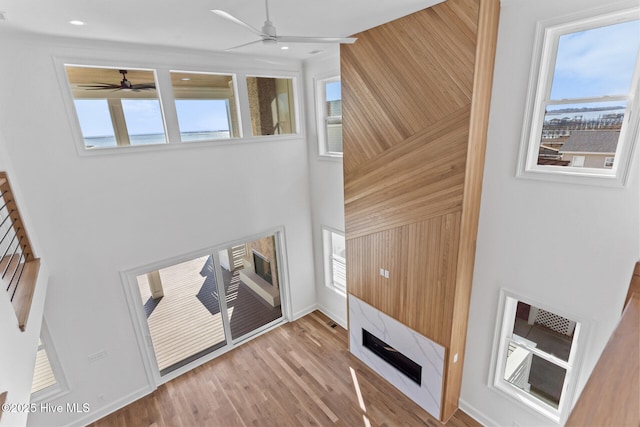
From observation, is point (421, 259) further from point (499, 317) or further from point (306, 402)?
point (306, 402)

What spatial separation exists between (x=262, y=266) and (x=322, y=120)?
121 inches

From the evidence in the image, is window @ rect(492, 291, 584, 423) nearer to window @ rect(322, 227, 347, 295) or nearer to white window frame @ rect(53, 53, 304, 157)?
window @ rect(322, 227, 347, 295)

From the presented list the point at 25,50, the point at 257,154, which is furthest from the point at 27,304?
the point at 257,154

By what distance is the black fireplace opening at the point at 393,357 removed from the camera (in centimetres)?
438

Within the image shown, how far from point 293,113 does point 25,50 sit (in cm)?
361

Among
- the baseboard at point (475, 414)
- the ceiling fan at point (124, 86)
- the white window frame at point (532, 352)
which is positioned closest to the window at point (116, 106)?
the ceiling fan at point (124, 86)

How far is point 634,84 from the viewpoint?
8.20 ft

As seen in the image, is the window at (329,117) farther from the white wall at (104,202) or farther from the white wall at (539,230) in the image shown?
the white wall at (539,230)

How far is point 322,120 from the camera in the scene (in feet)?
18.2

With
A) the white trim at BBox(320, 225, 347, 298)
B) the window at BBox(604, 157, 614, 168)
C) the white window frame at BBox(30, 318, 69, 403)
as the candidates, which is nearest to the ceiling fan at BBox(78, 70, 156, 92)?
the white window frame at BBox(30, 318, 69, 403)

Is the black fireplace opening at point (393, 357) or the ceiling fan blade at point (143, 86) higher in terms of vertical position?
the ceiling fan blade at point (143, 86)

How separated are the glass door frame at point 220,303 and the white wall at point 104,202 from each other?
10cm

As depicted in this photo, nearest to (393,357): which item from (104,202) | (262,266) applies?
(262,266)

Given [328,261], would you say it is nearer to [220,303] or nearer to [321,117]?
[220,303]
